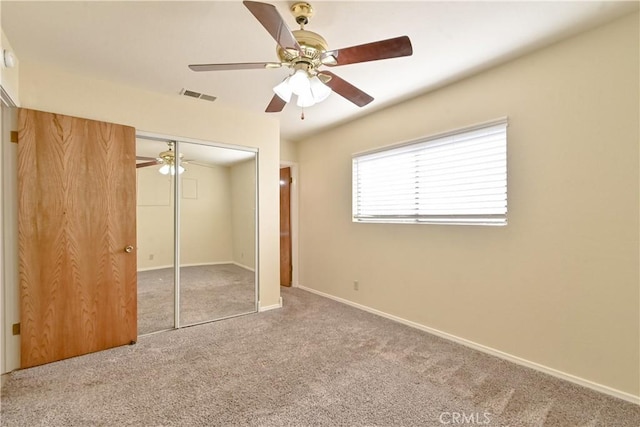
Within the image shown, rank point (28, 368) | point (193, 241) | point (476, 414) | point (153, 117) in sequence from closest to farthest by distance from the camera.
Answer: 1. point (476, 414)
2. point (28, 368)
3. point (153, 117)
4. point (193, 241)

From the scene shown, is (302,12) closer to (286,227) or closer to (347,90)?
(347,90)

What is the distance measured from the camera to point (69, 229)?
102 inches

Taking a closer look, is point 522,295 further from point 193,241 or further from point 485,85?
point 193,241

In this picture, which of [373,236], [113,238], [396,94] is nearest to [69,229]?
[113,238]

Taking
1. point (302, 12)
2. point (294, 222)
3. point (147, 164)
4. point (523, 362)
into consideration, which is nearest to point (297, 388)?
point (523, 362)

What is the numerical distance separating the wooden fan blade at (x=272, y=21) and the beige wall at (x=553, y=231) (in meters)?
1.98

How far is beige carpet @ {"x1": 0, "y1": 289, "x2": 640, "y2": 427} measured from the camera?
1.83 meters

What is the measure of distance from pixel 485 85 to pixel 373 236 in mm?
1986

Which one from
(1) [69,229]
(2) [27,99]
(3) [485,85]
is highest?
(3) [485,85]

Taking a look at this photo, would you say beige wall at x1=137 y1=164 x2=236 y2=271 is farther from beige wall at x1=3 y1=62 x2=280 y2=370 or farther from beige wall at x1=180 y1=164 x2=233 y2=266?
beige wall at x1=3 y1=62 x2=280 y2=370

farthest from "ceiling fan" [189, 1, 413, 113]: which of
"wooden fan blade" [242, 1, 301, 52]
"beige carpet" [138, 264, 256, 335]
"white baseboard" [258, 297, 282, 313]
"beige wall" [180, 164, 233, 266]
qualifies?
"white baseboard" [258, 297, 282, 313]

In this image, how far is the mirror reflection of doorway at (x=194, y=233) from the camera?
3189 mm

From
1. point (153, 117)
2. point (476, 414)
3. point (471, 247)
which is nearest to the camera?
point (476, 414)

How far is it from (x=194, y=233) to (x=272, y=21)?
2.67m
